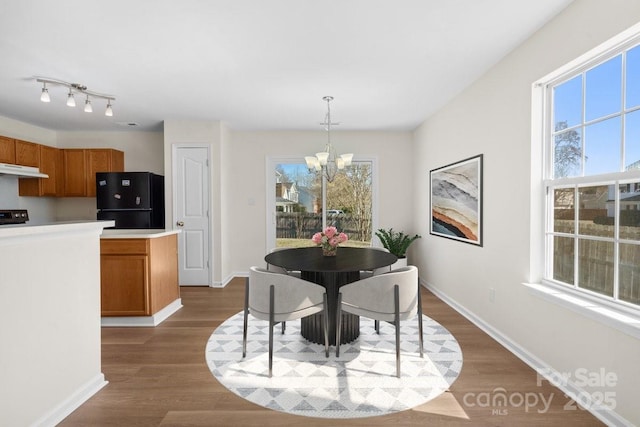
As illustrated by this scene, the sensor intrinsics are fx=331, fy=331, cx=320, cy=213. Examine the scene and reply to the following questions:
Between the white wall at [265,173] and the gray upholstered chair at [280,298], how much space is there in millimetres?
3125

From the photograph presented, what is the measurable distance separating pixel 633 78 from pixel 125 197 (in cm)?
532

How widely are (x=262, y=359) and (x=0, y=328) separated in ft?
5.29

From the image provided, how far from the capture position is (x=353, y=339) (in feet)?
9.58

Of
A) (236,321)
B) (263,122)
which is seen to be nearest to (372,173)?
(263,122)

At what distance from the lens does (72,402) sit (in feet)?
6.48

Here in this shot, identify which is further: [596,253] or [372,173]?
[372,173]

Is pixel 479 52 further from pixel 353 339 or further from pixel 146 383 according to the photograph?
pixel 146 383

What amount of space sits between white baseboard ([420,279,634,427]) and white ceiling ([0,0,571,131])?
2378 mm

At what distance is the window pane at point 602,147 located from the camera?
6.21ft

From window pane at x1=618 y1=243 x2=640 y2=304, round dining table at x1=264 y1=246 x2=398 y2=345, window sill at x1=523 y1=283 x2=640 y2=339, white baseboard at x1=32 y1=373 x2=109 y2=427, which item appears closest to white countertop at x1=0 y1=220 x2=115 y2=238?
white baseboard at x1=32 y1=373 x2=109 y2=427

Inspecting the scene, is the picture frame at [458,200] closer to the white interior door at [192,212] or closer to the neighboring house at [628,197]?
the neighboring house at [628,197]

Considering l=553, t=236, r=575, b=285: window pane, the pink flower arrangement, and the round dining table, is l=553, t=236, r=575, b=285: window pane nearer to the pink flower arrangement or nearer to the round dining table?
the round dining table

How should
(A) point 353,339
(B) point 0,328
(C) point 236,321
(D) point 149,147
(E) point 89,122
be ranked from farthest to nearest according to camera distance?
(D) point 149,147, (E) point 89,122, (C) point 236,321, (A) point 353,339, (B) point 0,328

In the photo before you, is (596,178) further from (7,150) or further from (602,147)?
(7,150)
